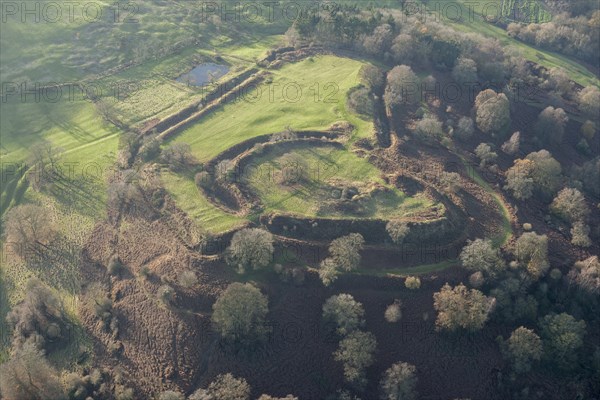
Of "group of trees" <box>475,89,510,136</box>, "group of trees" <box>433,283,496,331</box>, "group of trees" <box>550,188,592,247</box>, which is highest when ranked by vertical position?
"group of trees" <box>475,89,510,136</box>

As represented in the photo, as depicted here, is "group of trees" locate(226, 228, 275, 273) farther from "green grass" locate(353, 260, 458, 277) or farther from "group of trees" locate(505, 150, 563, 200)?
"group of trees" locate(505, 150, 563, 200)

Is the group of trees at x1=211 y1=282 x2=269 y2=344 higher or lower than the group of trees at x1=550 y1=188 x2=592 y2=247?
below

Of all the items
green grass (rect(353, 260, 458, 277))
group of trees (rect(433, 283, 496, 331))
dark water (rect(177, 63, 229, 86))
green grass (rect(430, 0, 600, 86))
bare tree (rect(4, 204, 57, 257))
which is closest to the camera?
group of trees (rect(433, 283, 496, 331))

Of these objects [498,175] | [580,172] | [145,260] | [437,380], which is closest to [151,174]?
[145,260]

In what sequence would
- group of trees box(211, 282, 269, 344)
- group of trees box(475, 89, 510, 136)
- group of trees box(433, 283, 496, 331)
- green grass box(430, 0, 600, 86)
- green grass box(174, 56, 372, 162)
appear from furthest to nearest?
green grass box(430, 0, 600, 86)
group of trees box(475, 89, 510, 136)
green grass box(174, 56, 372, 162)
group of trees box(433, 283, 496, 331)
group of trees box(211, 282, 269, 344)

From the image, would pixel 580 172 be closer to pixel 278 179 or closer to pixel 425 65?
pixel 425 65

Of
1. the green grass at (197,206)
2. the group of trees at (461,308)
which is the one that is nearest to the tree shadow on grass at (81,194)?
the green grass at (197,206)

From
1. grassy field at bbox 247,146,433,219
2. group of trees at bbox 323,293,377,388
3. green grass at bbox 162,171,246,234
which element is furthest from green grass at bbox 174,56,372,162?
group of trees at bbox 323,293,377,388
